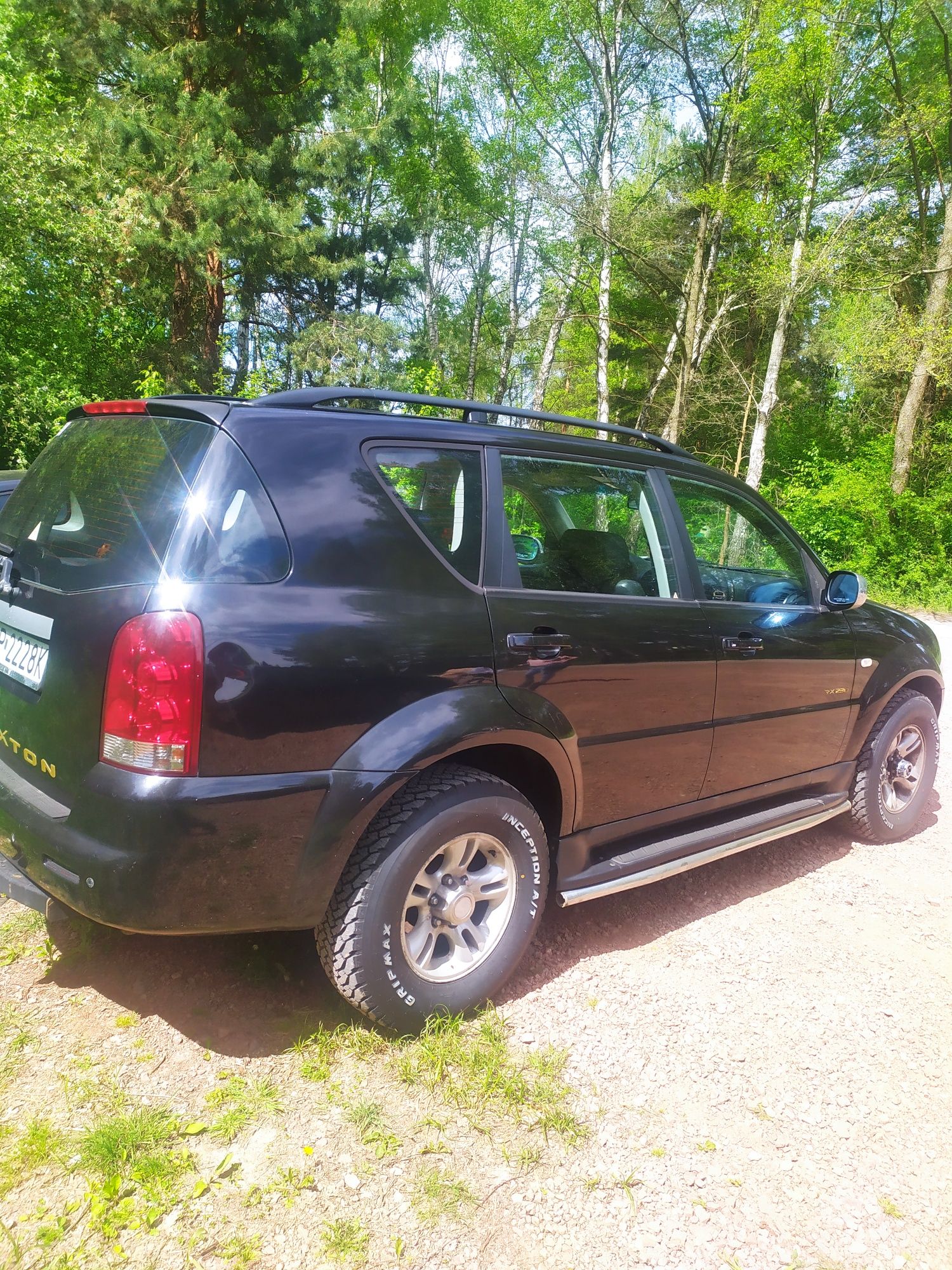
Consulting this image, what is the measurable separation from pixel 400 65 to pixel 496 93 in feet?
11.4

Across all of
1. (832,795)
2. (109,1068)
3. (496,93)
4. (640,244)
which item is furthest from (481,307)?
(109,1068)

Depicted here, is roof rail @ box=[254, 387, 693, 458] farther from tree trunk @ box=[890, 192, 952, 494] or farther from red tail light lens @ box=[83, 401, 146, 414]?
tree trunk @ box=[890, 192, 952, 494]

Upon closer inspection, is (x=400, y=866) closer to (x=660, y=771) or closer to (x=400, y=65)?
(x=660, y=771)

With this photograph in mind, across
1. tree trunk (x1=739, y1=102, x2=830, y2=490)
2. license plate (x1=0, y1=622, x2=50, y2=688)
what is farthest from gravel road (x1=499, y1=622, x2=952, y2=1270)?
tree trunk (x1=739, y1=102, x2=830, y2=490)

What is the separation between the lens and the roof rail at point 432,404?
2473mm

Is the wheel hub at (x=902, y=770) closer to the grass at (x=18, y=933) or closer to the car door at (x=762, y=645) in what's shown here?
the car door at (x=762, y=645)

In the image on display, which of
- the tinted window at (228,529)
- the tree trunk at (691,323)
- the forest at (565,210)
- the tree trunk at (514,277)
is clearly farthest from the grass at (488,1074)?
the tree trunk at (514,277)

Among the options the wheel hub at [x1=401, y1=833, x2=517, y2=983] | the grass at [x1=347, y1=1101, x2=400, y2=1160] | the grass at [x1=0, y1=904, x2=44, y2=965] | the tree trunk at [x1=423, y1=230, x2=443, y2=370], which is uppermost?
the tree trunk at [x1=423, y1=230, x2=443, y2=370]

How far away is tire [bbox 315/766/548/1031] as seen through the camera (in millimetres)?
2316

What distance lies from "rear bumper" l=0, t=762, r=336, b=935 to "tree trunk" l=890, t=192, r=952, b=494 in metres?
17.6

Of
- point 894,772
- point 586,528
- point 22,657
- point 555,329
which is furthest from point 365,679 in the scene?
point 555,329

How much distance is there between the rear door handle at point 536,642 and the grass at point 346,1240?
153cm

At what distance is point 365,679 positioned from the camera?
223 cm

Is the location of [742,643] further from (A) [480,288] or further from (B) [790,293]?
(A) [480,288]
